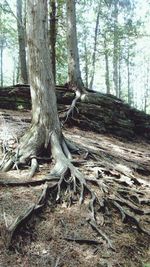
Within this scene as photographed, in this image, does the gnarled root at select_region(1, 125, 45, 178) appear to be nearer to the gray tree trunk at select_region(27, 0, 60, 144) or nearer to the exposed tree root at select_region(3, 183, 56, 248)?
the gray tree trunk at select_region(27, 0, 60, 144)

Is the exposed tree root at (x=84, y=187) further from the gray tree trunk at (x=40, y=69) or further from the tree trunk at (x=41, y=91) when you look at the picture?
the gray tree trunk at (x=40, y=69)

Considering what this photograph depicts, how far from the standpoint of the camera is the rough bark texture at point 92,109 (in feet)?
34.7

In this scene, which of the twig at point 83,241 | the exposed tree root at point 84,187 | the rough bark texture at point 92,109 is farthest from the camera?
the rough bark texture at point 92,109

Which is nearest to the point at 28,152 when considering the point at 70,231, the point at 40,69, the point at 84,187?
the point at 84,187

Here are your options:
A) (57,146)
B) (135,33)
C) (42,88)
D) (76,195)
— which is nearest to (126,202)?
(76,195)

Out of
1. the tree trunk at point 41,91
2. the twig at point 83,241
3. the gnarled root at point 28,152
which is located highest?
the tree trunk at point 41,91

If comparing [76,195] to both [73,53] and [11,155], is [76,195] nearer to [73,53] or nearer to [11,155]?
[11,155]

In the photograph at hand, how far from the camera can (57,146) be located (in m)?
6.41

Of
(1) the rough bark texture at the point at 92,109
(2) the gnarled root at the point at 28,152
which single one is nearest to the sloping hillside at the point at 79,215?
(2) the gnarled root at the point at 28,152

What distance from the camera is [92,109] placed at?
1091cm

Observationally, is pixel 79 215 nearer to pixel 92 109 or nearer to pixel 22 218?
pixel 22 218

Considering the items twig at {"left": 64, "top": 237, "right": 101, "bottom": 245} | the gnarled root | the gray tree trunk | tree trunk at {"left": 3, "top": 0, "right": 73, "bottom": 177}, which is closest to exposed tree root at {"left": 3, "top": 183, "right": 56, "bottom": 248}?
twig at {"left": 64, "top": 237, "right": 101, "bottom": 245}

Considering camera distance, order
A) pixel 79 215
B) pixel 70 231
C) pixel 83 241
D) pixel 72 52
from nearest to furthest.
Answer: pixel 83 241 → pixel 70 231 → pixel 79 215 → pixel 72 52

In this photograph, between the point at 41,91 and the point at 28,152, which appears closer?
the point at 28,152
